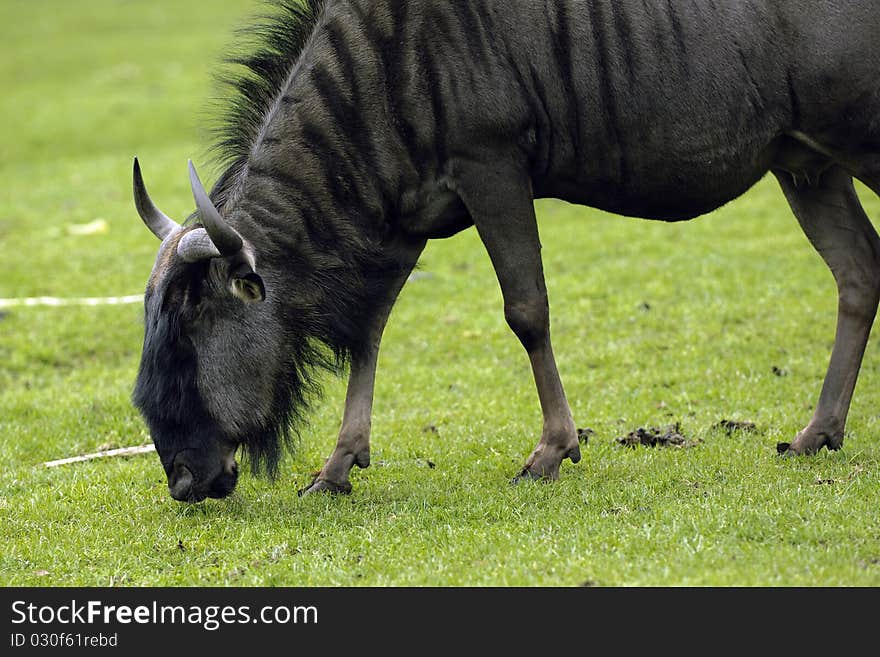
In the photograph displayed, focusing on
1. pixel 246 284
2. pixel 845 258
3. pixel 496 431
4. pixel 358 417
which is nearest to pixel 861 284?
pixel 845 258

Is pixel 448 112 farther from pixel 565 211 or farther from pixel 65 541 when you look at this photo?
pixel 565 211

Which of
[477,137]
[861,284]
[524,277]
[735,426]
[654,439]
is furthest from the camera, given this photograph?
[735,426]

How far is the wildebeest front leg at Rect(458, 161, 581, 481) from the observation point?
22.0 feet

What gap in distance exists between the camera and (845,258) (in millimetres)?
7562

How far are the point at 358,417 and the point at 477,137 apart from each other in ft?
6.10

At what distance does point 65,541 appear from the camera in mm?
6434

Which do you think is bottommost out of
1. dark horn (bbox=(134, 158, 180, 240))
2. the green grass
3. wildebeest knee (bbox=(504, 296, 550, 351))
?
the green grass

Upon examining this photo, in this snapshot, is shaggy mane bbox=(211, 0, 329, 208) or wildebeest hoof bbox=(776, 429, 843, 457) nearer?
shaggy mane bbox=(211, 0, 329, 208)

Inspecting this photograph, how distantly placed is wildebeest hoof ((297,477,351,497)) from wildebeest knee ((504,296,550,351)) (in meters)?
1.37

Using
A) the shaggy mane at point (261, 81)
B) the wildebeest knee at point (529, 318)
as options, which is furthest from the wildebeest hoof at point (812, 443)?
the shaggy mane at point (261, 81)

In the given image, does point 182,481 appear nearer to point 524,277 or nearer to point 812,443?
point 524,277

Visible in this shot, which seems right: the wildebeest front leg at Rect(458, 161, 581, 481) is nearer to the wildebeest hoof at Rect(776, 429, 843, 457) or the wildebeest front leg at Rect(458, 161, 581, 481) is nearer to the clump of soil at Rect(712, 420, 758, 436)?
the wildebeest hoof at Rect(776, 429, 843, 457)

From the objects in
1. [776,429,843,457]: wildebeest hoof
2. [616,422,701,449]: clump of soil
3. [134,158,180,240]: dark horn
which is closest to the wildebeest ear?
[134,158,180,240]: dark horn

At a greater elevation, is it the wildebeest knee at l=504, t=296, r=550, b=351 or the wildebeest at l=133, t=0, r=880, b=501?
A: the wildebeest at l=133, t=0, r=880, b=501
